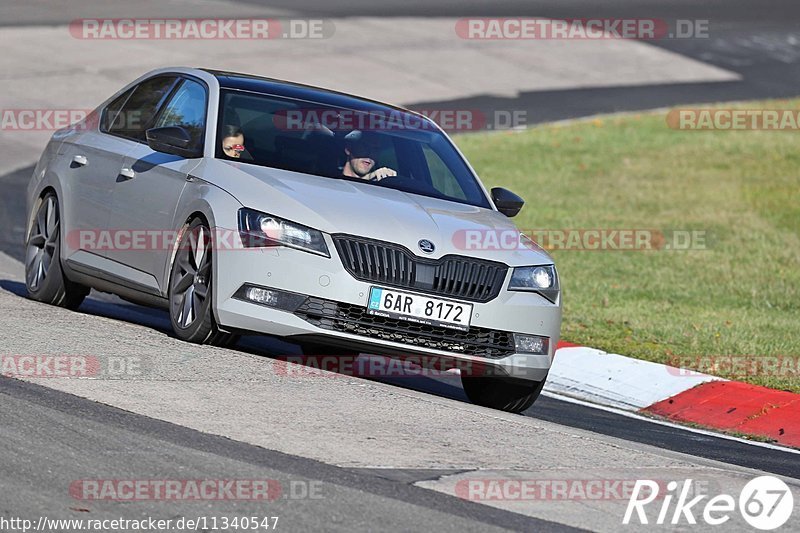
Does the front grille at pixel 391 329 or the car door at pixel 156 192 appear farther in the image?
the car door at pixel 156 192

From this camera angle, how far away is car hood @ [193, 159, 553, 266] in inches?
326

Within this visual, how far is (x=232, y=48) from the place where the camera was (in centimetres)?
2834

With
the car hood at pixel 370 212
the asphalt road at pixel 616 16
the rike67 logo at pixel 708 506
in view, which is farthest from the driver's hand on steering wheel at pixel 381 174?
the asphalt road at pixel 616 16

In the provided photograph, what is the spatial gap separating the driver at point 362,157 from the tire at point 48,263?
7.08 ft

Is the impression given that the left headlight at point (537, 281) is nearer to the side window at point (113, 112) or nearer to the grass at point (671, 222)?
the grass at point (671, 222)

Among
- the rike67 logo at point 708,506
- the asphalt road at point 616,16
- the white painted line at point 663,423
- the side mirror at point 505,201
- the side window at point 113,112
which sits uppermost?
the asphalt road at point 616,16

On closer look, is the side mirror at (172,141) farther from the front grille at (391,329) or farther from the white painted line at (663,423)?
the white painted line at (663,423)

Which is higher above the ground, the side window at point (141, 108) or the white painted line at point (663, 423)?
the side window at point (141, 108)

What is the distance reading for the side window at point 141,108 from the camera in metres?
10.0

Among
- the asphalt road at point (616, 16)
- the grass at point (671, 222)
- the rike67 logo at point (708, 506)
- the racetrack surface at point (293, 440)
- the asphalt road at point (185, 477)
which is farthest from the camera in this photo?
the asphalt road at point (616, 16)

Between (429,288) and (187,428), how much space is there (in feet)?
6.66

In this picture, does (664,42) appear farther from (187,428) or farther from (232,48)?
(187,428)

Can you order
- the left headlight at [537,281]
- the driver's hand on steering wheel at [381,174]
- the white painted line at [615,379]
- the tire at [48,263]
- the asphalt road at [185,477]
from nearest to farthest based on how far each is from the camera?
the asphalt road at [185,477] < the left headlight at [537,281] < the driver's hand on steering wheel at [381,174] < the tire at [48,263] < the white painted line at [615,379]

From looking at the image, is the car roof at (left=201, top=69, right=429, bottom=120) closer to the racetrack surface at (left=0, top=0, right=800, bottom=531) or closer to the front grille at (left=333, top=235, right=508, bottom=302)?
the racetrack surface at (left=0, top=0, right=800, bottom=531)
